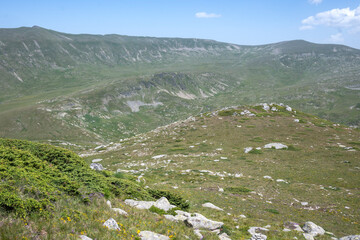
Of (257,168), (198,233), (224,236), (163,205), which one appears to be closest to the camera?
(198,233)

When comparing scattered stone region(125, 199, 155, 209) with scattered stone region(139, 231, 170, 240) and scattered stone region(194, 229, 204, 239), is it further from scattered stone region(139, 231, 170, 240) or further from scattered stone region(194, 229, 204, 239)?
scattered stone region(139, 231, 170, 240)

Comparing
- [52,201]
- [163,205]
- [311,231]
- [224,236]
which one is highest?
[52,201]

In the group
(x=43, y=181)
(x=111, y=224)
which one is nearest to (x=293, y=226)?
(x=111, y=224)

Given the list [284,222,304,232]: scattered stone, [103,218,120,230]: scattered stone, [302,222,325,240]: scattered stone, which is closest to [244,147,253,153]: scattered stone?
[284,222,304,232]: scattered stone

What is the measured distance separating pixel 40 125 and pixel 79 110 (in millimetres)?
22172

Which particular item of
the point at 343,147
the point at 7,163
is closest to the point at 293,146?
the point at 343,147

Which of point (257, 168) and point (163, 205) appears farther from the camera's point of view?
point (257, 168)

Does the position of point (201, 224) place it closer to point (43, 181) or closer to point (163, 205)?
point (163, 205)

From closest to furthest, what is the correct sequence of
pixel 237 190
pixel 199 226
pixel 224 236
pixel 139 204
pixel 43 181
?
pixel 43 181, pixel 224 236, pixel 199 226, pixel 139 204, pixel 237 190

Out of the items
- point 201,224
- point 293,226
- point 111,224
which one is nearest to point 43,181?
point 111,224

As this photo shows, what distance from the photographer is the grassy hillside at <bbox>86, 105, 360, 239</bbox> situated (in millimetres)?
17047

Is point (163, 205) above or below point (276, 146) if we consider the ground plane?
above

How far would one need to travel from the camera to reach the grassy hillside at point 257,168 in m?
17.0

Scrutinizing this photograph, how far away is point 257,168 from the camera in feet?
97.6
